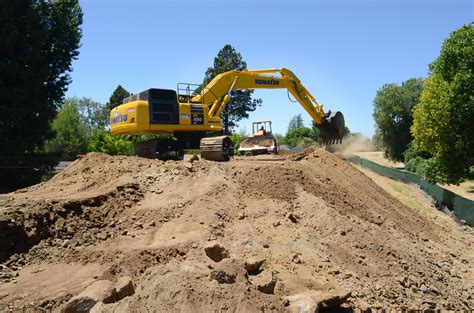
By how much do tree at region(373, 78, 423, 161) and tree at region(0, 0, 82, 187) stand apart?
29089 millimetres

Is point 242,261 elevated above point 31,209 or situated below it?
below

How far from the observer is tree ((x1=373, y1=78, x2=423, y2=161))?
40844mm

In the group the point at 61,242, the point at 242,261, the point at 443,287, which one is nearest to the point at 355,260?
the point at 443,287

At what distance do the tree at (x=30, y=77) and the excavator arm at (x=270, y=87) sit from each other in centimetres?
1236

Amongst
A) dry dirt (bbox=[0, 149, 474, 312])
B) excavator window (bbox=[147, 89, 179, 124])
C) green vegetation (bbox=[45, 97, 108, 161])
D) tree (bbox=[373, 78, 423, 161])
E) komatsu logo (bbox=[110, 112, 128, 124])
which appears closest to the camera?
dry dirt (bbox=[0, 149, 474, 312])

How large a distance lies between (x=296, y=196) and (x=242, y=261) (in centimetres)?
345

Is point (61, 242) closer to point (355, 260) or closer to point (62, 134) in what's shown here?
point (355, 260)

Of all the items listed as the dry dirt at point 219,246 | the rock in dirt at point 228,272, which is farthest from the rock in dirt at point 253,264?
the rock in dirt at point 228,272

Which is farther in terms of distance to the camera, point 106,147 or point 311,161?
point 106,147

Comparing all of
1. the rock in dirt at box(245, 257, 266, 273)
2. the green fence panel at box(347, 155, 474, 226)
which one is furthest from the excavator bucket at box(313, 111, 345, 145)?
the rock in dirt at box(245, 257, 266, 273)

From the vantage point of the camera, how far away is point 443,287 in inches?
337

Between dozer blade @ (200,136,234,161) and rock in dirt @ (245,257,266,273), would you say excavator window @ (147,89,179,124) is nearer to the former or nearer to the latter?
dozer blade @ (200,136,234,161)

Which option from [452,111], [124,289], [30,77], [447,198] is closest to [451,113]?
[452,111]

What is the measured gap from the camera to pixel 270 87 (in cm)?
1689
